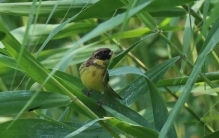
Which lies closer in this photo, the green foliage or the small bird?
the green foliage

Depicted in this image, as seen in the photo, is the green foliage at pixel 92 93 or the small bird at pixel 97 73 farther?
the small bird at pixel 97 73

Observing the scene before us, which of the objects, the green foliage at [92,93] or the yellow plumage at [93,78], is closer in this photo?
the green foliage at [92,93]

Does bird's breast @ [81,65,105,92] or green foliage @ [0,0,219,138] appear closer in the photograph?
green foliage @ [0,0,219,138]

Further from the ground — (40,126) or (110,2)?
(110,2)

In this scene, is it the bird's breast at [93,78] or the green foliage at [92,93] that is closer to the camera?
the green foliage at [92,93]

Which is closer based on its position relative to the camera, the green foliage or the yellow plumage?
the green foliage

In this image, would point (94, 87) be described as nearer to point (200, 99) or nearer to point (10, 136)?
point (10, 136)

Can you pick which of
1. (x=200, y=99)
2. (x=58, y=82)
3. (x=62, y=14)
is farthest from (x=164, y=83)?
(x=200, y=99)

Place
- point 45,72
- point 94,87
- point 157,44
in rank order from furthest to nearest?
point 157,44 < point 94,87 < point 45,72
